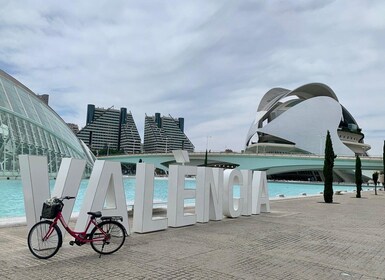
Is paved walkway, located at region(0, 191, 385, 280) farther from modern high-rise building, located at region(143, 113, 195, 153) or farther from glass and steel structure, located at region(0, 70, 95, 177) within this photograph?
modern high-rise building, located at region(143, 113, 195, 153)

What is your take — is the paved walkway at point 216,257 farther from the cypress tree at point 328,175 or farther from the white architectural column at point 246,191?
the cypress tree at point 328,175

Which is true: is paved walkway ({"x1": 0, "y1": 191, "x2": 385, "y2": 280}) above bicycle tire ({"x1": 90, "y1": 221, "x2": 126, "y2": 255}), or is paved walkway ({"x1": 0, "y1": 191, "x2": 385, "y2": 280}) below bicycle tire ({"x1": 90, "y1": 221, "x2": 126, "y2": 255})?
below

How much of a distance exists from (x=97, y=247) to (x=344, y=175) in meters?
75.0

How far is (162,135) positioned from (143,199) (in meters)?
137

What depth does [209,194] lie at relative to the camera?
1155 cm

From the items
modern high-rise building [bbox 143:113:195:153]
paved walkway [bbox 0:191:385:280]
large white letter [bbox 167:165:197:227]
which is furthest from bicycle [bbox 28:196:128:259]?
modern high-rise building [bbox 143:113:195:153]

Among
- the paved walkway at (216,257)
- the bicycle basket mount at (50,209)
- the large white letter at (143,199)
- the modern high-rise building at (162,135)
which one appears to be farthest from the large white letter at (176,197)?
the modern high-rise building at (162,135)

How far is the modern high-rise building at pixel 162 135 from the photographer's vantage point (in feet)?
470

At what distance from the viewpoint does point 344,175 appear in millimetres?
74125

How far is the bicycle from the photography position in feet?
20.8

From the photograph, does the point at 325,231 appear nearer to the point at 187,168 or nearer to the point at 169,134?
the point at 187,168

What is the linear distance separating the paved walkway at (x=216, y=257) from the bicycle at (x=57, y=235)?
0.57 ft

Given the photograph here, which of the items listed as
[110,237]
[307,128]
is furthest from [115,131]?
[110,237]

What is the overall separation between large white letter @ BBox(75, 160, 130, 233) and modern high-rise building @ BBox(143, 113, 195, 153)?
422 ft
